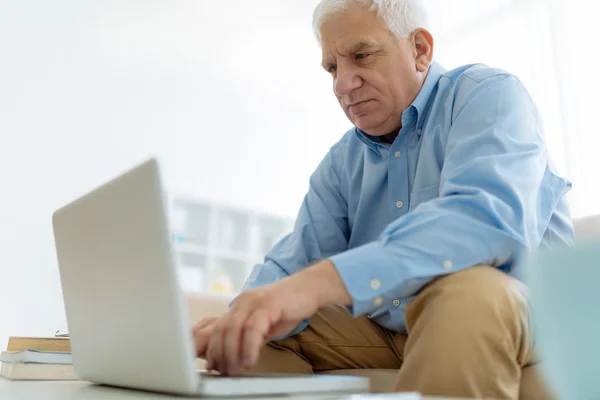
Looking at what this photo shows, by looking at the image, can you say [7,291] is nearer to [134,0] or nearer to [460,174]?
[134,0]

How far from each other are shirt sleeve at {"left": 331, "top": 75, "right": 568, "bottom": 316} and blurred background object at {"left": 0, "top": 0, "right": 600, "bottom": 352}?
2.61 m

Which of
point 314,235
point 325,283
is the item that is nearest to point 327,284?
point 325,283

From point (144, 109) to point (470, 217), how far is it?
405 centimetres

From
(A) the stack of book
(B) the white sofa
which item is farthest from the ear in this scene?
(A) the stack of book

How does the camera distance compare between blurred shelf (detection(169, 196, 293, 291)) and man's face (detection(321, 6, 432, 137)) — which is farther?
blurred shelf (detection(169, 196, 293, 291))

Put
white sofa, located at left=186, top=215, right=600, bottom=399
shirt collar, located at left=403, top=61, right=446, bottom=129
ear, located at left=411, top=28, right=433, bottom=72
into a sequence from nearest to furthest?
white sofa, located at left=186, top=215, right=600, bottom=399, shirt collar, located at left=403, top=61, right=446, bottom=129, ear, located at left=411, top=28, right=433, bottom=72

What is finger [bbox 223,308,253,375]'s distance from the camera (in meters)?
0.72

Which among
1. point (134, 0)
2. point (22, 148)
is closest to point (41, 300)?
point (22, 148)

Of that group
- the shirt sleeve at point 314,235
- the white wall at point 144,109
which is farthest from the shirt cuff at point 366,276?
the white wall at point 144,109

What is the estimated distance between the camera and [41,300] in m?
3.84

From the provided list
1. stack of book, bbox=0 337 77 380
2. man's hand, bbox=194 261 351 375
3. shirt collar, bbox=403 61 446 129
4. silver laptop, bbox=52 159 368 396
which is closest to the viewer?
silver laptop, bbox=52 159 368 396

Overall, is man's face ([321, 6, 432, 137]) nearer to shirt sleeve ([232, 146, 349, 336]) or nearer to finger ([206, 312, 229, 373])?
shirt sleeve ([232, 146, 349, 336])

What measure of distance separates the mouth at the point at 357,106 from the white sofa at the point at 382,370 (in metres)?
0.53

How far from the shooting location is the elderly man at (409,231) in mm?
728
